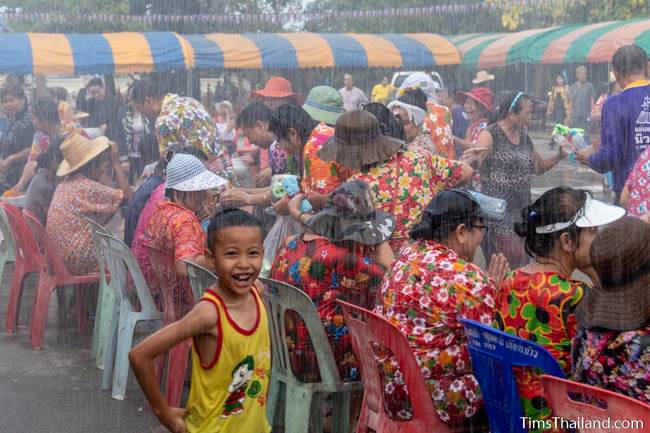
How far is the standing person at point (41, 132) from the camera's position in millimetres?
9680

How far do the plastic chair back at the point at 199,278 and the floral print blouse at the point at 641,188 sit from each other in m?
2.48

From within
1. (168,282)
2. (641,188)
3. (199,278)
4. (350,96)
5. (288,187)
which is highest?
(641,188)

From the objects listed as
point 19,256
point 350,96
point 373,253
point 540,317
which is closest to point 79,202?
point 19,256

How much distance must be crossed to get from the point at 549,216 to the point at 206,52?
16.7 m

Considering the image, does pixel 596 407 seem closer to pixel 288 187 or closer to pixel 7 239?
pixel 288 187

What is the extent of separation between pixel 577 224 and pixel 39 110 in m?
7.38

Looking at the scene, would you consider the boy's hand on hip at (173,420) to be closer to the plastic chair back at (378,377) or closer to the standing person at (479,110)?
the plastic chair back at (378,377)

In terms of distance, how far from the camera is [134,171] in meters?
12.3

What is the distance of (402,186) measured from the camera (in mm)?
5363

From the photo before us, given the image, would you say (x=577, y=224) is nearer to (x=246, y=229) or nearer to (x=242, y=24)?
(x=246, y=229)

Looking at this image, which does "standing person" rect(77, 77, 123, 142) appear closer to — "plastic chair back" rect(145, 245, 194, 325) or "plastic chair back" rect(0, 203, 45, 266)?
"plastic chair back" rect(0, 203, 45, 266)

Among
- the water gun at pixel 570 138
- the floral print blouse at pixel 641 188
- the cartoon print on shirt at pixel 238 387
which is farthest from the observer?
the water gun at pixel 570 138

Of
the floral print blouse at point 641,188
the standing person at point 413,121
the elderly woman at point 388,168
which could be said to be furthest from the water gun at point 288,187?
the floral print blouse at point 641,188

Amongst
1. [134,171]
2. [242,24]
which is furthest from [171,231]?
[242,24]
